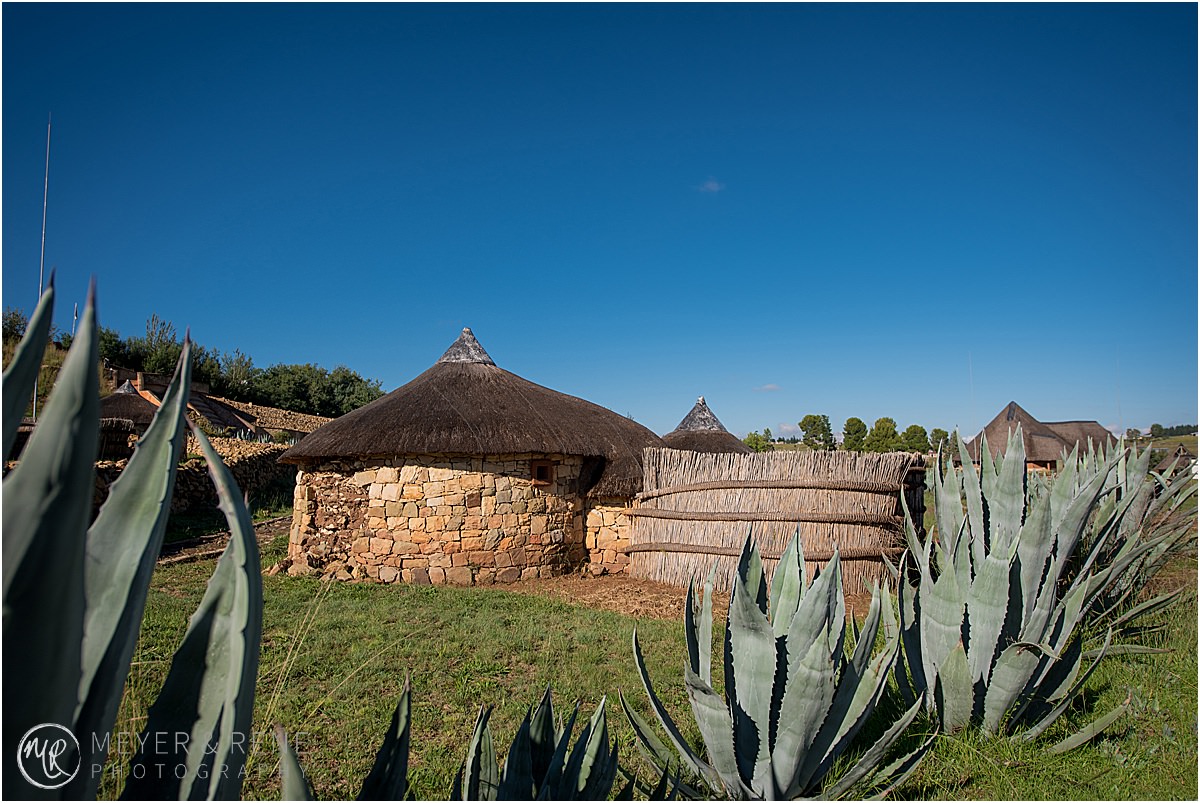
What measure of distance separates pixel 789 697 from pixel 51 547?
2106 mm

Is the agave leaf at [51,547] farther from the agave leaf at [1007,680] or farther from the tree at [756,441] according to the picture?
the tree at [756,441]

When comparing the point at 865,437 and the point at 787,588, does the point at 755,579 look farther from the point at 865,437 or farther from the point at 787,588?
the point at 865,437

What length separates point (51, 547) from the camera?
29.6 inches

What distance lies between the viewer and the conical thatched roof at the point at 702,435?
571 inches

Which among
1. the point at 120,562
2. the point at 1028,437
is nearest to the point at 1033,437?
the point at 1028,437

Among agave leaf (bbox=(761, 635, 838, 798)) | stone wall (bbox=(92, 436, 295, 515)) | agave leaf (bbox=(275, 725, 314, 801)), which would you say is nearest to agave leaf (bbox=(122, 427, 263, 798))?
agave leaf (bbox=(275, 725, 314, 801))

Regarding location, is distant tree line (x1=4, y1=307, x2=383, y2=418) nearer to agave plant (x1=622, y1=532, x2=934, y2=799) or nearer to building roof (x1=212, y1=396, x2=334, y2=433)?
building roof (x1=212, y1=396, x2=334, y2=433)

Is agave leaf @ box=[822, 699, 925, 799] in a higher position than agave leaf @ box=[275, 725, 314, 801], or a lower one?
lower

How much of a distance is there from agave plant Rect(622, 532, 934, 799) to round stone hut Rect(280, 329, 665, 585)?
6868mm

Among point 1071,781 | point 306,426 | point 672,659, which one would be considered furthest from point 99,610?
→ point 306,426

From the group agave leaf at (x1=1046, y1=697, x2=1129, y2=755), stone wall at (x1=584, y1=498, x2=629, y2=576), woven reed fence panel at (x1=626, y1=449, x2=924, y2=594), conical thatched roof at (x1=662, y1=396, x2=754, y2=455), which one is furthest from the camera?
conical thatched roof at (x1=662, y1=396, x2=754, y2=455)

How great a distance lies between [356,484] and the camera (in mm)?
9594

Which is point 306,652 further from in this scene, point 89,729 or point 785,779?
point 89,729

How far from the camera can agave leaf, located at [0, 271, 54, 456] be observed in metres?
0.83
